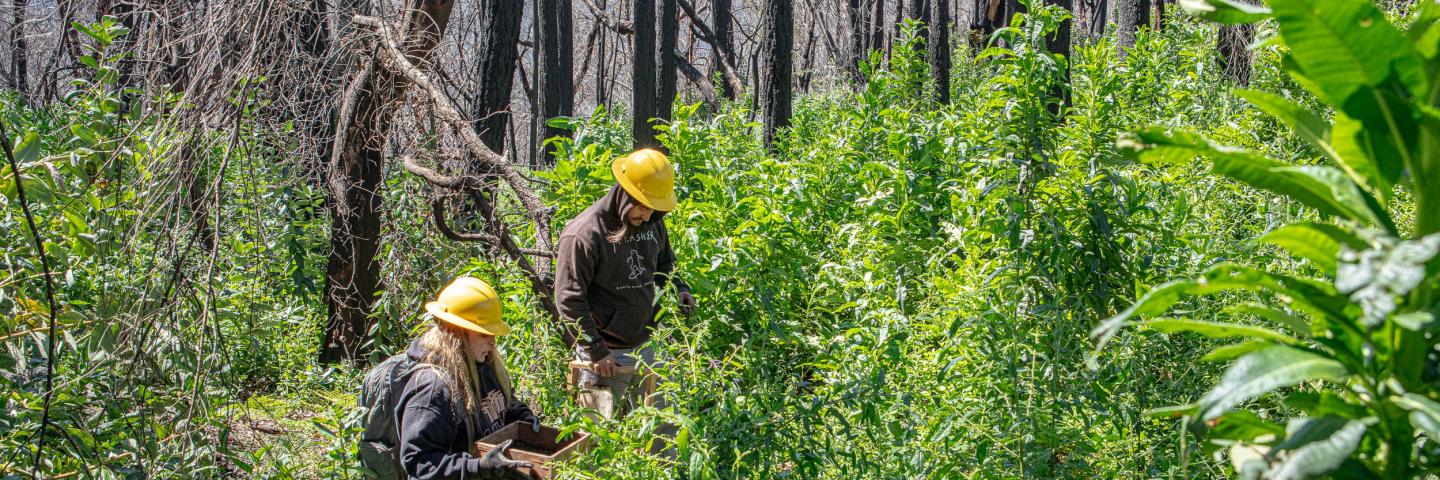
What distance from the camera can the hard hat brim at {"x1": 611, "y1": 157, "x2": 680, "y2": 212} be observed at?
4316 millimetres

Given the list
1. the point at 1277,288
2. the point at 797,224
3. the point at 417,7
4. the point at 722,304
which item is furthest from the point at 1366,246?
the point at 417,7

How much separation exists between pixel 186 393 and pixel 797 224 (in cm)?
292

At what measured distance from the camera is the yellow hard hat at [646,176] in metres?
4.30

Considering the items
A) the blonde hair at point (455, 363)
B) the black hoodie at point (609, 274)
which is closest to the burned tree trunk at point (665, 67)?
the black hoodie at point (609, 274)

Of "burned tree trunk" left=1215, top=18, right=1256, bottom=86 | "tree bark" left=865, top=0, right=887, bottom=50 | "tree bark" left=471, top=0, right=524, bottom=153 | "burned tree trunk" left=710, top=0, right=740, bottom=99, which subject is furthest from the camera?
"tree bark" left=865, top=0, right=887, bottom=50

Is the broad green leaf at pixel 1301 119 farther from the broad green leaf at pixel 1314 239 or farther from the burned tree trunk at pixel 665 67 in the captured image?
the burned tree trunk at pixel 665 67

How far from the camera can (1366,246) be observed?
1.43 m

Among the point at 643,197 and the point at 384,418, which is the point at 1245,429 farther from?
the point at 643,197

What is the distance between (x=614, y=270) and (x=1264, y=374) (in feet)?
10.7

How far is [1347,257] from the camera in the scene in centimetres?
133

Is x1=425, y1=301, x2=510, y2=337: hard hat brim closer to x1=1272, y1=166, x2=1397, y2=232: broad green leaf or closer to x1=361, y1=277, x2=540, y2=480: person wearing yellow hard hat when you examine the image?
x1=361, y1=277, x2=540, y2=480: person wearing yellow hard hat

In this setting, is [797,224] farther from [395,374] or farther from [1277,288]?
[1277,288]

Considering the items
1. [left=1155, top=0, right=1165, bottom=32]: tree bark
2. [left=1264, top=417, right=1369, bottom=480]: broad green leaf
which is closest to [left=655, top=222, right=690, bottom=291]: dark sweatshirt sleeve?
[left=1264, top=417, right=1369, bottom=480]: broad green leaf

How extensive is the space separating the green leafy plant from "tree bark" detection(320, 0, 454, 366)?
4.14m
